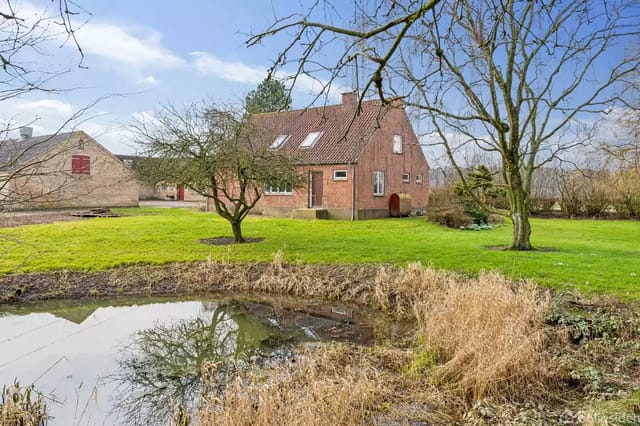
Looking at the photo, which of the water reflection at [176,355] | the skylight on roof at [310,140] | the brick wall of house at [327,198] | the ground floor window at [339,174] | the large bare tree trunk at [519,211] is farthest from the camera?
the skylight on roof at [310,140]

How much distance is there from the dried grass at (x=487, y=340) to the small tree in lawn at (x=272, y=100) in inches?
137

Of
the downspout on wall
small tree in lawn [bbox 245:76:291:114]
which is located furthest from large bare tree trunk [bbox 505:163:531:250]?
the downspout on wall

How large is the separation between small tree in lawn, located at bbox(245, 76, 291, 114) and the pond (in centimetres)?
326

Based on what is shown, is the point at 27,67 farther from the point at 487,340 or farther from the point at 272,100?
the point at 272,100

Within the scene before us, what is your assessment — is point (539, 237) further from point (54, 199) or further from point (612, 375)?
point (54, 199)

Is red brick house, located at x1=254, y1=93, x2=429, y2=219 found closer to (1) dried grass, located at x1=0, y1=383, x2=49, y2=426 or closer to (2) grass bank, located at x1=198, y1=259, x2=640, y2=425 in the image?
(2) grass bank, located at x1=198, y1=259, x2=640, y2=425

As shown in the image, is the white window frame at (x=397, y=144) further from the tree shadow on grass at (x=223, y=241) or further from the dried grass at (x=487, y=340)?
the dried grass at (x=487, y=340)

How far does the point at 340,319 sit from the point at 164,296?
3845 millimetres

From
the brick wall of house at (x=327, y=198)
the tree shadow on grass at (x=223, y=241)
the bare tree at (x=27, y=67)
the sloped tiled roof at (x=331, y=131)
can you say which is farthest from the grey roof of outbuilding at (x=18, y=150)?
the brick wall of house at (x=327, y=198)

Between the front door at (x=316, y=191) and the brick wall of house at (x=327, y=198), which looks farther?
the front door at (x=316, y=191)

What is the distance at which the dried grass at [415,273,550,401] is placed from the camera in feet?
16.1

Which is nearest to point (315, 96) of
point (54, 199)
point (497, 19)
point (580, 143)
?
point (497, 19)

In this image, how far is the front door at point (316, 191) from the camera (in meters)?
22.7

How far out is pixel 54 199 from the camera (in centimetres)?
366
